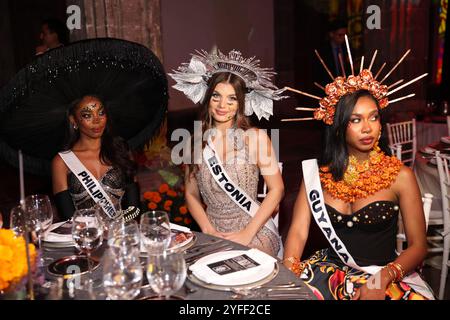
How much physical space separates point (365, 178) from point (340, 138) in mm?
217

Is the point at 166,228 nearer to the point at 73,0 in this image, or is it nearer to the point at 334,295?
the point at 334,295

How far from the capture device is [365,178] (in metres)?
2.42

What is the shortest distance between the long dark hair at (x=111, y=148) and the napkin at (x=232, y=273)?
130cm

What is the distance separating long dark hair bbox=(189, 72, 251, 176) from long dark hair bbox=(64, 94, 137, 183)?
15.5 inches

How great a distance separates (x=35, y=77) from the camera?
251cm

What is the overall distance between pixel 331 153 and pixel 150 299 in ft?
4.05

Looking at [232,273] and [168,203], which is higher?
[232,273]

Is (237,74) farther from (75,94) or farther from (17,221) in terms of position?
(17,221)

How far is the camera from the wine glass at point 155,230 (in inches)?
70.1

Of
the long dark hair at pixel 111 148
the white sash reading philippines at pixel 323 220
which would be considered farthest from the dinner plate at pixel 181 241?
the long dark hair at pixel 111 148

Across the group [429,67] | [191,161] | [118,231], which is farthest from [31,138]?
[429,67]

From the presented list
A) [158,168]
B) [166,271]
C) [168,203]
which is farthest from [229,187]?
[158,168]

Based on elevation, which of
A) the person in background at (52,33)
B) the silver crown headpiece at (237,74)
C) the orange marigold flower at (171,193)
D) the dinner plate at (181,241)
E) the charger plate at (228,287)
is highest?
the person in background at (52,33)

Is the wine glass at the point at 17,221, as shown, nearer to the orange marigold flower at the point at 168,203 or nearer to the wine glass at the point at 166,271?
the wine glass at the point at 166,271
